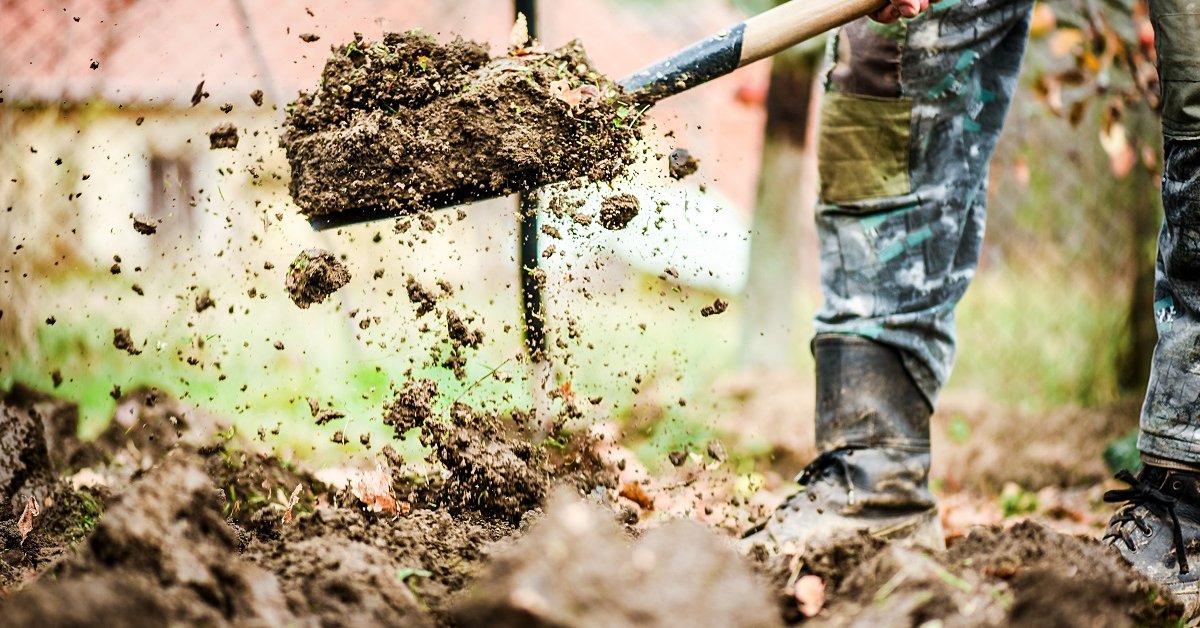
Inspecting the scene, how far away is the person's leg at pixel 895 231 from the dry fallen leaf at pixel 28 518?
155 centimetres

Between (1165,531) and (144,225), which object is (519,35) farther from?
(1165,531)

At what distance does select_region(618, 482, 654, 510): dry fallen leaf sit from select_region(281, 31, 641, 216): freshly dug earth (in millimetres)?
761

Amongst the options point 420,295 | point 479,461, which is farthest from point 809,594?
point 420,295

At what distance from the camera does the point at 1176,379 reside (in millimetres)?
2037

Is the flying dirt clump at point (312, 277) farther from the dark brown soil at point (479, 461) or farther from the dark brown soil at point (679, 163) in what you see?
the dark brown soil at point (679, 163)

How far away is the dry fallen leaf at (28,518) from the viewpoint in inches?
82.3

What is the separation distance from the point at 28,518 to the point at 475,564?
1.16 m

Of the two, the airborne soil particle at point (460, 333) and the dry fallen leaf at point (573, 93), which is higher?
the dry fallen leaf at point (573, 93)

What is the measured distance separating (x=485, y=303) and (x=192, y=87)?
1616 millimetres

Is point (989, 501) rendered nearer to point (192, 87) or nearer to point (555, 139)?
point (555, 139)

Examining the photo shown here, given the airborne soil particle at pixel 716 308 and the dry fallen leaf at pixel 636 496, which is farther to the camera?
the dry fallen leaf at pixel 636 496

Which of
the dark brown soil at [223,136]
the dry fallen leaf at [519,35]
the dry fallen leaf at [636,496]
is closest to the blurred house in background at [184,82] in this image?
the dark brown soil at [223,136]

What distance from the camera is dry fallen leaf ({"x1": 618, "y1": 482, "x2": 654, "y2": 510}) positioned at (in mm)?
2344

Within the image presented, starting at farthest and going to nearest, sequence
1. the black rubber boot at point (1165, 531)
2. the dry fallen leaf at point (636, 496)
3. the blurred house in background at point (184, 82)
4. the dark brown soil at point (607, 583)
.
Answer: the blurred house in background at point (184, 82)
the dry fallen leaf at point (636, 496)
the black rubber boot at point (1165, 531)
the dark brown soil at point (607, 583)
